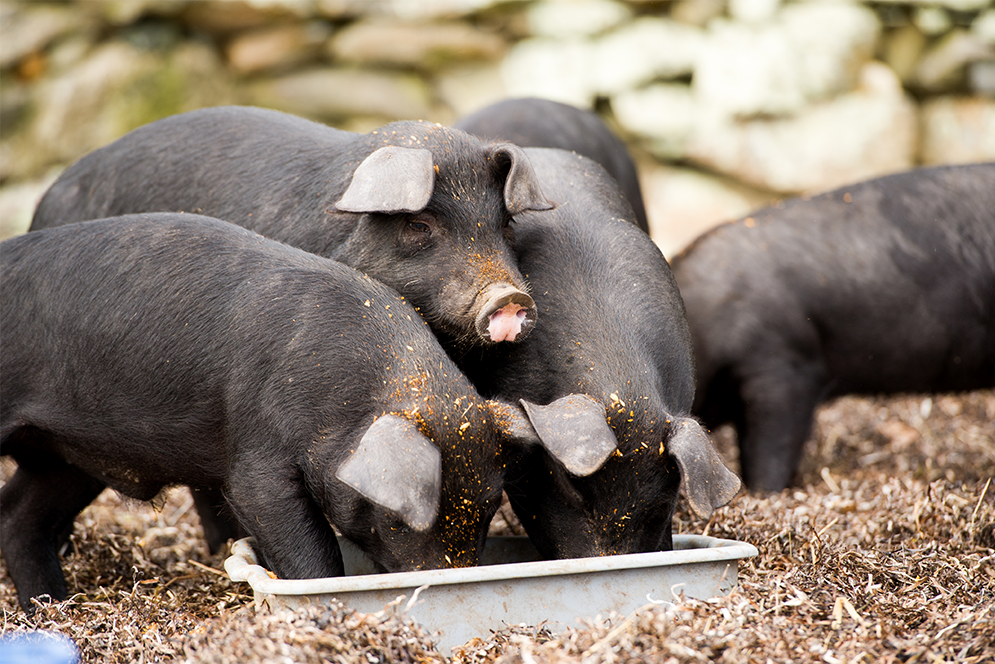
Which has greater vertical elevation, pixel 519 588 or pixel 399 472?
pixel 399 472

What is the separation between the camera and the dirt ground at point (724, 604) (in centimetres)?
271

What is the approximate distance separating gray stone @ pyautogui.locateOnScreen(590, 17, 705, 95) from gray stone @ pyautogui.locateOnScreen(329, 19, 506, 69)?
113 centimetres

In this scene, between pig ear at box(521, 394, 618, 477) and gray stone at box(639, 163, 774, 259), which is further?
gray stone at box(639, 163, 774, 259)

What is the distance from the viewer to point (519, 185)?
3.62 meters

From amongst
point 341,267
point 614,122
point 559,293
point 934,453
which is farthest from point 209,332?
point 614,122

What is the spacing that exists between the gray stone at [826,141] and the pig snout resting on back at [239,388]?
7.14 meters

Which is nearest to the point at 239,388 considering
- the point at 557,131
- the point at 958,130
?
the point at 557,131

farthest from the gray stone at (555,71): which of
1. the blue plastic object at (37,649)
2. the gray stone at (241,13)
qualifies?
the blue plastic object at (37,649)

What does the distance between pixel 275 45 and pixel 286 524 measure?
857cm

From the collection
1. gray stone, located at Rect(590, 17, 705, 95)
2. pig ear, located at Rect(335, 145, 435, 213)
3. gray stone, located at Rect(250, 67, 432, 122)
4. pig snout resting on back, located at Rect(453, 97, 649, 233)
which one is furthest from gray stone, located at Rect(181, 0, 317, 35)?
pig ear, located at Rect(335, 145, 435, 213)

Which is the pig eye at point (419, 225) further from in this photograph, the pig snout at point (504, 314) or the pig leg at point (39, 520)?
the pig leg at point (39, 520)

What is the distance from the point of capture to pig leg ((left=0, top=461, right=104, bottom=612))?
3.70m

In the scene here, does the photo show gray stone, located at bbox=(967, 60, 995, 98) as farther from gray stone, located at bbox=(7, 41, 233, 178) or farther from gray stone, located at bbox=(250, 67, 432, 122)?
gray stone, located at bbox=(7, 41, 233, 178)

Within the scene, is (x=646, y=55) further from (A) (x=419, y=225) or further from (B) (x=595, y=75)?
(A) (x=419, y=225)
